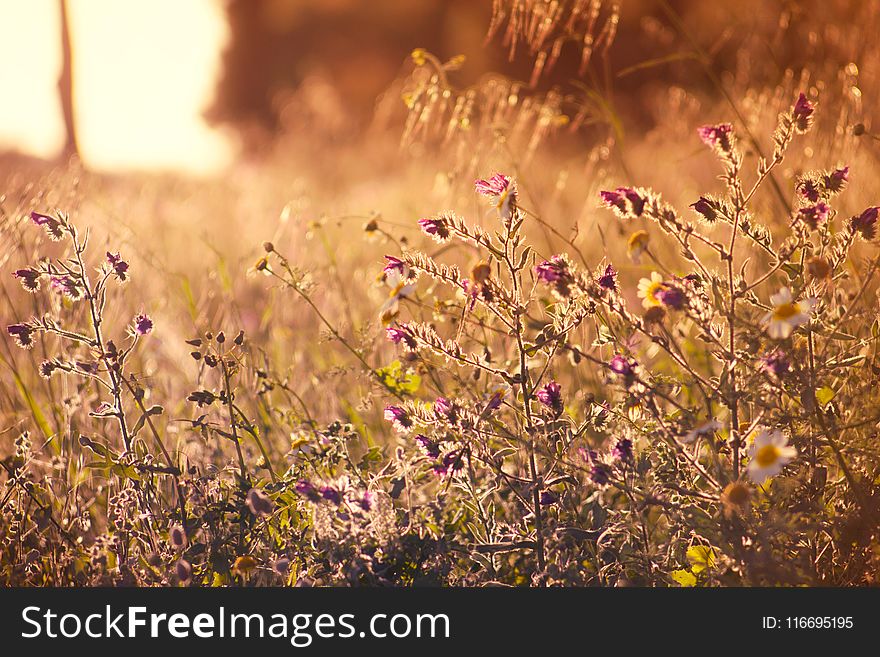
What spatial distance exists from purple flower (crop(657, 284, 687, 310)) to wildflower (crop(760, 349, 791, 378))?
169 mm

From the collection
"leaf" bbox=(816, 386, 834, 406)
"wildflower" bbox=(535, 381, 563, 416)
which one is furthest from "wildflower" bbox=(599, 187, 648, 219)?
"leaf" bbox=(816, 386, 834, 406)

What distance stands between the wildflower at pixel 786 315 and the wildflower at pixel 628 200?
266mm

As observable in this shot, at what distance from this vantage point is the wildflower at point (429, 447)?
148 centimetres

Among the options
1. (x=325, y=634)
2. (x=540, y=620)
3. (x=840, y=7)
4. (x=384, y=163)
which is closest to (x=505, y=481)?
(x=540, y=620)

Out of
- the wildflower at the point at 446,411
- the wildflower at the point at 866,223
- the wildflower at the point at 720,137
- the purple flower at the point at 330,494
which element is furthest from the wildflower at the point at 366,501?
the wildflower at the point at 866,223

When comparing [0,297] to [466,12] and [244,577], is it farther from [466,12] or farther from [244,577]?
[466,12]

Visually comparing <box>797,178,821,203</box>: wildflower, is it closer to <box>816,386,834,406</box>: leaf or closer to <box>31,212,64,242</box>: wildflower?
<box>816,386,834,406</box>: leaf

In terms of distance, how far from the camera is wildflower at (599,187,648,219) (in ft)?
4.60

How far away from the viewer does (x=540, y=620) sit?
1327 mm

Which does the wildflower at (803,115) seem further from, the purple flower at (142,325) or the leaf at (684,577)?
the purple flower at (142,325)

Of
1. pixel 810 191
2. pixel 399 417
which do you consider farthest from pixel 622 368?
pixel 810 191

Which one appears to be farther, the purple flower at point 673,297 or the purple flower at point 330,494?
the purple flower at point 330,494

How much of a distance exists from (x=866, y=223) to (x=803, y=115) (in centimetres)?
22

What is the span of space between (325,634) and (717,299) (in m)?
0.89
